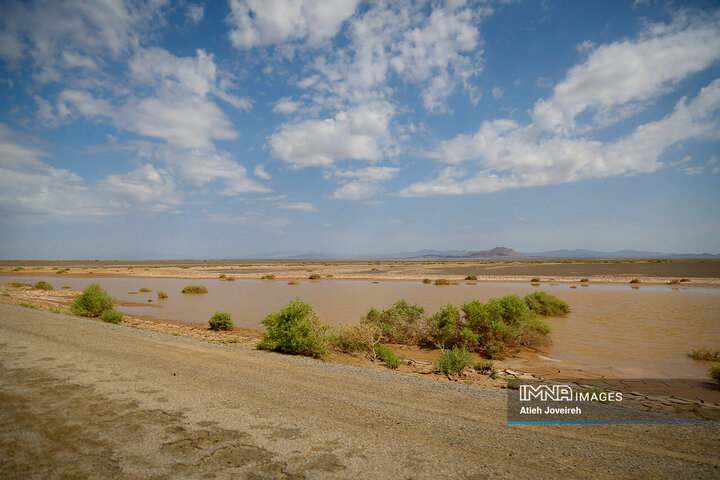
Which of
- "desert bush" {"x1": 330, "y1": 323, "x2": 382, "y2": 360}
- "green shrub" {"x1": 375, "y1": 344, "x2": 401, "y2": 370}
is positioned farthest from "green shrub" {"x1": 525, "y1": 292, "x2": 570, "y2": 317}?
"desert bush" {"x1": 330, "y1": 323, "x2": 382, "y2": 360}

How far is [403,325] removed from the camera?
14.2 meters

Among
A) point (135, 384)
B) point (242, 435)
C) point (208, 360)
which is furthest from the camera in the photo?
point (208, 360)

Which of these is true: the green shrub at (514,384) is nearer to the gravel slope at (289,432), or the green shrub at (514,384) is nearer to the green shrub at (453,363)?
the gravel slope at (289,432)

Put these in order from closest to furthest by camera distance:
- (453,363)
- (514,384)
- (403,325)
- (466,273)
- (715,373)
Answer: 1. (514,384)
2. (715,373)
3. (453,363)
4. (403,325)
5. (466,273)

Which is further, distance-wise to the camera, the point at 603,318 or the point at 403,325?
the point at 603,318

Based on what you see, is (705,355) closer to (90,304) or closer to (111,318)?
(111,318)

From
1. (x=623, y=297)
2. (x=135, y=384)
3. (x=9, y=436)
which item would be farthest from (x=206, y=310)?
(x=623, y=297)

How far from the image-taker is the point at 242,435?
4785mm

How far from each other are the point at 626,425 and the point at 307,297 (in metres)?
23.8

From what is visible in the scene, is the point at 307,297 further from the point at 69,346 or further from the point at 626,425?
the point at 626,425

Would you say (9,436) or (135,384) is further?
(135,384)

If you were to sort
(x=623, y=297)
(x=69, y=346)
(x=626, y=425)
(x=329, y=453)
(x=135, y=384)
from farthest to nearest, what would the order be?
(x=623, y=297) < (x=69, y=346) < (x=135, y=384) < (x=626, y=425) < (x=329, y=453)

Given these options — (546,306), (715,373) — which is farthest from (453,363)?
(546,306)

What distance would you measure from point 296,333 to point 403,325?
5213 mm
